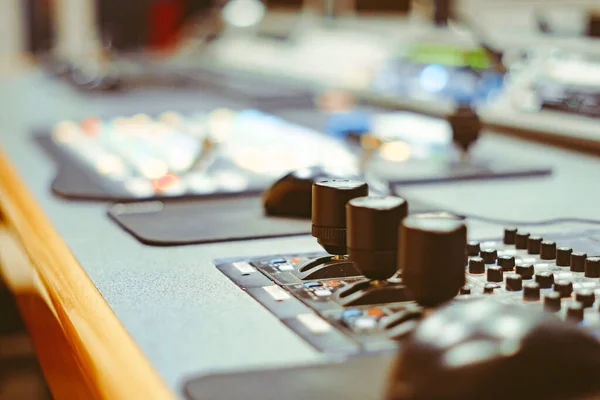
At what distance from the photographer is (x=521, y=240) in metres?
0.94

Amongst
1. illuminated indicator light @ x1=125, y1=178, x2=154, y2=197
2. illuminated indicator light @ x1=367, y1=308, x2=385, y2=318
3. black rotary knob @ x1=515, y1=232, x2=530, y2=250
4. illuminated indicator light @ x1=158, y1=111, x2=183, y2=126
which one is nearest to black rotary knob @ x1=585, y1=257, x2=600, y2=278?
black rotary knob @ x1=515, y1=232, x2=530, y2=250

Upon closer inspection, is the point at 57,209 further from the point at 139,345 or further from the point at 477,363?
the point at 477,363

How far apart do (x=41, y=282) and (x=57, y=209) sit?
282 mm

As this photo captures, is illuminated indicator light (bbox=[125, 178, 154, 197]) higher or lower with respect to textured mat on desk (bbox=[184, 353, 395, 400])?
higher

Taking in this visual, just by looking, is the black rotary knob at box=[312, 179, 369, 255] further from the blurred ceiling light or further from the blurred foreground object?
the blurred ceiling light

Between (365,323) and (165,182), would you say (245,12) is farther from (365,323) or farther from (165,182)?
(365,323)

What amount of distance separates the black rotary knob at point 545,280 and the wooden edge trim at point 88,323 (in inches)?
13.8

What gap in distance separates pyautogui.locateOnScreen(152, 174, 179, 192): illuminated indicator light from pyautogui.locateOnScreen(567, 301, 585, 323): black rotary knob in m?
0.77

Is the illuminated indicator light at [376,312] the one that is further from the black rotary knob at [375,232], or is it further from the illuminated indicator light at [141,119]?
the illuminated indicator light at [141,119]

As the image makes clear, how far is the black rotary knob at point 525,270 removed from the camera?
2.64 feet

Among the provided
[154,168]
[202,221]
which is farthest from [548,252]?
[154,168]

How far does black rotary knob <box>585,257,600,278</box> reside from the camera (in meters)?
0.82

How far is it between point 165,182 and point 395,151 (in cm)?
52

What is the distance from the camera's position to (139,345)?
696 mm
